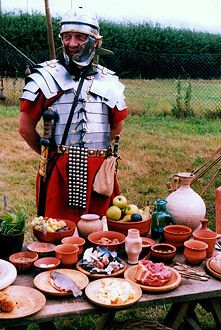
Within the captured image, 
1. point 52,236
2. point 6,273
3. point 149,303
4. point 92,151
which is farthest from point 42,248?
point 92,151

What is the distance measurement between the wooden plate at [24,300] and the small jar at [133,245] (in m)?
0.57

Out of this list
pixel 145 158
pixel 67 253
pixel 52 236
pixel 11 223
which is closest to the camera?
pixel 67 253

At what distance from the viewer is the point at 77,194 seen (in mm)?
3533

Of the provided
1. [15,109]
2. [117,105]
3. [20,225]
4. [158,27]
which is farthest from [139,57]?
[20,225]

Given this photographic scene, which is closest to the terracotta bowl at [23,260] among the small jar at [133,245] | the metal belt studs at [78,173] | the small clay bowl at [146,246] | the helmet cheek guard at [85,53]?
the small jar at [133,245]

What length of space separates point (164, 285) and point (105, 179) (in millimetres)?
1186

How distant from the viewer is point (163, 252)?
277 cm

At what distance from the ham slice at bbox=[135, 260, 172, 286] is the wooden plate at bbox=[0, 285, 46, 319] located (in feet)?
1.62

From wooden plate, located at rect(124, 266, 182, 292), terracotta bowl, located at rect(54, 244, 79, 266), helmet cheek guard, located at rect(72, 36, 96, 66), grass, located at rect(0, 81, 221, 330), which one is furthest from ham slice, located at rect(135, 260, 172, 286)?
helmet cheek guard, located at rect(72, 36, 96, 66)

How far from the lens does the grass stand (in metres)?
5.67

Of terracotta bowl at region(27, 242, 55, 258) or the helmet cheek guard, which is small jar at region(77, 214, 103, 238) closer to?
terracotta bowl at region(27, 242, 55, 258)

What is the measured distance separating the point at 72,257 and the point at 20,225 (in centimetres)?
35

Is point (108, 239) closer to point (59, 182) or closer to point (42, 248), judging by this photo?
point (42, 248)

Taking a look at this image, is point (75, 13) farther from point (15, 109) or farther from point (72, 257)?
point (15, 109)
